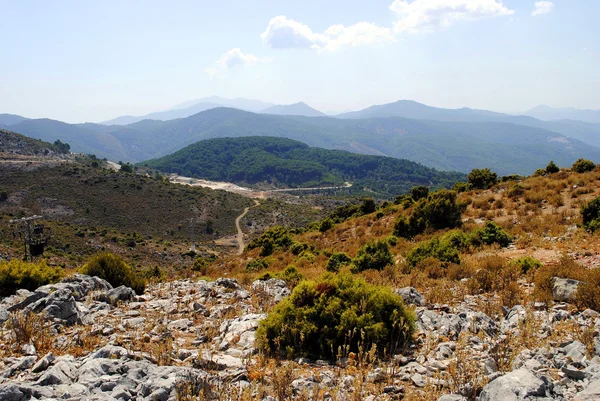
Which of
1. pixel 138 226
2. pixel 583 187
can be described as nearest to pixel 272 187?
pixel 138 226

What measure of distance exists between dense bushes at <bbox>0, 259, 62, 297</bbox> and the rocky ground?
225 cm

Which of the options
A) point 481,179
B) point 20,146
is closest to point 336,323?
point 481,179

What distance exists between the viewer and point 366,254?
1237 centimetres

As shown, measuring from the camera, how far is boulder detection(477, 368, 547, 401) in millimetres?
3340

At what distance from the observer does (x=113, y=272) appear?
35.6 ft

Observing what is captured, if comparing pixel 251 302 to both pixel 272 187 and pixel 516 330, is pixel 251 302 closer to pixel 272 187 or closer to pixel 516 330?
pixel 516 330

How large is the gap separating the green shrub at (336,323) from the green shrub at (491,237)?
8136 millimetres

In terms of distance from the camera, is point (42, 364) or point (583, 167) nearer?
point (42, 364)

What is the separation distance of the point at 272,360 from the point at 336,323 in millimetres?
1366

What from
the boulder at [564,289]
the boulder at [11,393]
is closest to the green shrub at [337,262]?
the boulder at [564,289]

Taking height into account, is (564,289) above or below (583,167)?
below

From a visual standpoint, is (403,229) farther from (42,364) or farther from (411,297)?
(42,364)

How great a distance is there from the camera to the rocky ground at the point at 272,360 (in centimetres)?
385

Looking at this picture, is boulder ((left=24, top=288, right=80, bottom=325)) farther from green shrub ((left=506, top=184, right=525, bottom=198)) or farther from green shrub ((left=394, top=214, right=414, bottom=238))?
green shrub ((left=506, top=184, right=525, bottom=198))
